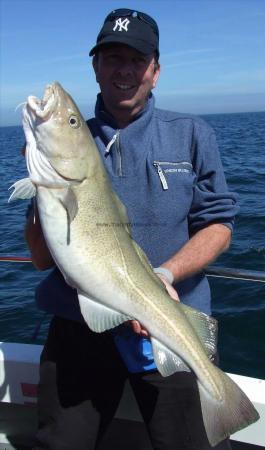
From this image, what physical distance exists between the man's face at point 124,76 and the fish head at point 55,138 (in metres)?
0.55

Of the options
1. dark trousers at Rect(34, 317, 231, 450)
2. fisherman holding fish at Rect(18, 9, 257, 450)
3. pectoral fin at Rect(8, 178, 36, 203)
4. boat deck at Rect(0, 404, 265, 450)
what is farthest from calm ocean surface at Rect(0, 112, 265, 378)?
pectoral fin at Rect(8, 178, 36, 203)

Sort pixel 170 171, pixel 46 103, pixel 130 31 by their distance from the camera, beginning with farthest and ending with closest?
pixel 170 171 < pixel 130 31 < pixel 46 103

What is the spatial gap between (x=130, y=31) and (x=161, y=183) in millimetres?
964

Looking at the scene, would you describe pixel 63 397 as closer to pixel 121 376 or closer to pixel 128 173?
pixel 121 376

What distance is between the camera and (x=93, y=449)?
3045 mm

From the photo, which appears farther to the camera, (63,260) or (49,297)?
(49,297)

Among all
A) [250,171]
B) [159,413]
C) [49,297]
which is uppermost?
[49,297]

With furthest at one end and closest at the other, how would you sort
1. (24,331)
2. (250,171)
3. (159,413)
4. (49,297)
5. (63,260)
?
1. (250,171)
2. (24,331)
3. (49,297)
4. (159,413)
5. (63,260)

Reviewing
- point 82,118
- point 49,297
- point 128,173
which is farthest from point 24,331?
point 82,118

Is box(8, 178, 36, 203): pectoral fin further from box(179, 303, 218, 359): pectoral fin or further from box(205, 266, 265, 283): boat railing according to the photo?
box(205, 266, 265, 283): boat railing

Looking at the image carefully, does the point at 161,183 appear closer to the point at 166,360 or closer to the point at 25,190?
the point at 25,190

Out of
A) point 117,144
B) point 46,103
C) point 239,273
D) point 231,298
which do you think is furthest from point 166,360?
point 231,298

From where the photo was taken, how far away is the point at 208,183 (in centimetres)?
327

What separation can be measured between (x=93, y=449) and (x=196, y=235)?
4.94 ft
